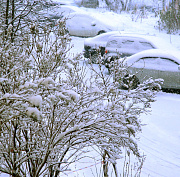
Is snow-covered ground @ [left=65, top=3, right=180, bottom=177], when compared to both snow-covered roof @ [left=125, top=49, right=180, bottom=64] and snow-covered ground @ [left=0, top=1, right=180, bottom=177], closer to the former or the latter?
snow-covered ground @ [left=0, top=1, right=180, bottom=177]

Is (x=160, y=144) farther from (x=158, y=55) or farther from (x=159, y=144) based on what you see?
(x=158, y=55)

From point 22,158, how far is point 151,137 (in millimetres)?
4568

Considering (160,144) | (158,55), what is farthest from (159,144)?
(158,55)

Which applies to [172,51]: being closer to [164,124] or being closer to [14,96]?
[164,124]

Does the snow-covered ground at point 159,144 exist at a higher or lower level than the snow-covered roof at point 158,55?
lower

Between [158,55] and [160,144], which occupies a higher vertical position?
[158,55]

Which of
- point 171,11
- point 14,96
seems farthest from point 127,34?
point 14,96

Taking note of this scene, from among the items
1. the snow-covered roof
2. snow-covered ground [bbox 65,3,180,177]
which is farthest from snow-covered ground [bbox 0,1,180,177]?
the snow-covered roof

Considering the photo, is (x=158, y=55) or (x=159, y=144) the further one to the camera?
(x=158, y=55)

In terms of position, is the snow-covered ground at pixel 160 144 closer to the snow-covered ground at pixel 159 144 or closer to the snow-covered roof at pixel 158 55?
the snow-covered ground at pixel 159 144

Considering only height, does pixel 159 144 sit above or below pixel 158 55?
below

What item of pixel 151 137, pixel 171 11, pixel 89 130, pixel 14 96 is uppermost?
pixel 171 11

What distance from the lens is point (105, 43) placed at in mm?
14297

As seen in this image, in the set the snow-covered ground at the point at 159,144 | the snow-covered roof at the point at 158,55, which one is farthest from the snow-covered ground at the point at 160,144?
the snow-covered roof at the point at 158,55
